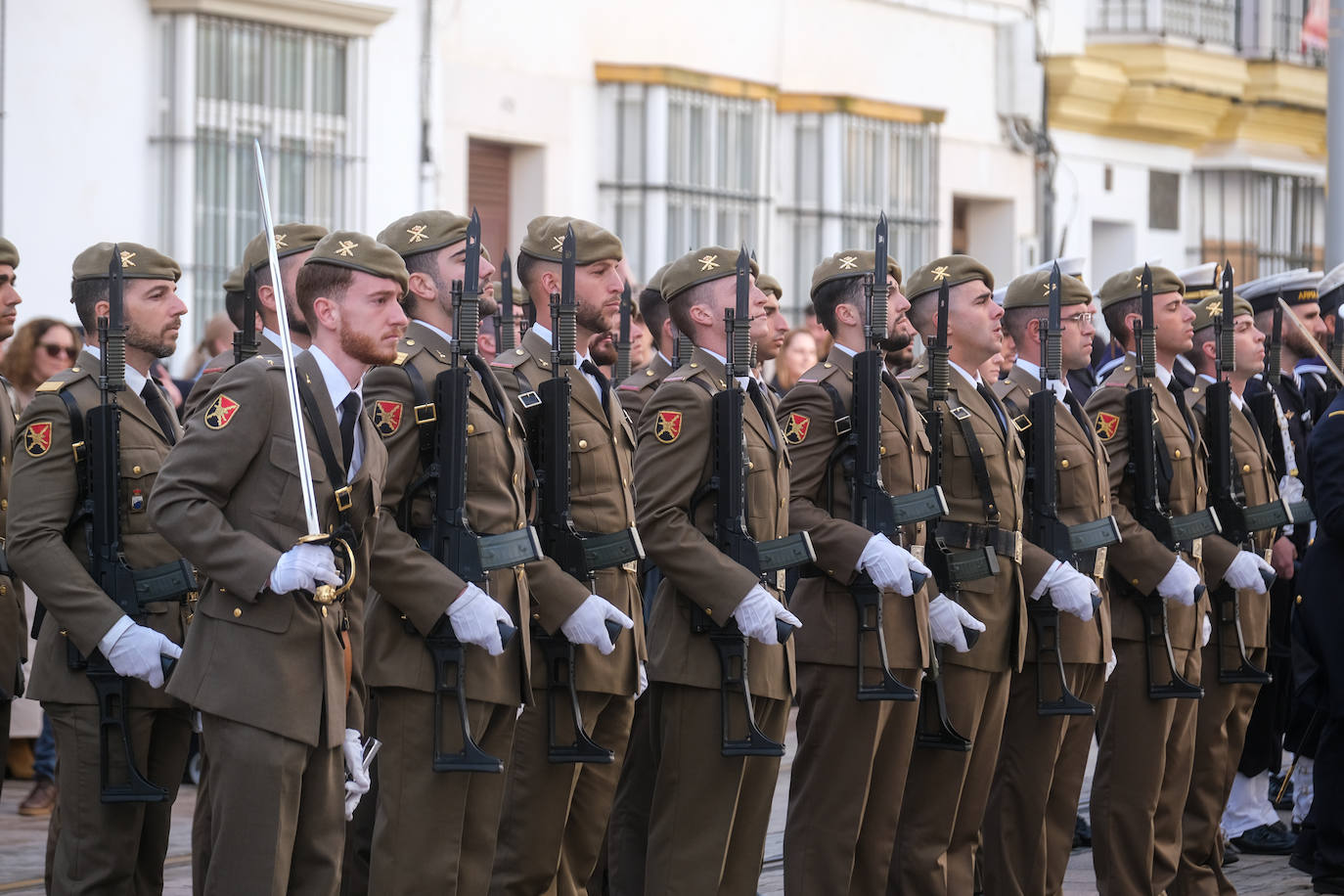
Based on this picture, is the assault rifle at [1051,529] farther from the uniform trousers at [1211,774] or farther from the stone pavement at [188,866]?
the stone pavement at [188,866]

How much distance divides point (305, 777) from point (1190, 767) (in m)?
3.31

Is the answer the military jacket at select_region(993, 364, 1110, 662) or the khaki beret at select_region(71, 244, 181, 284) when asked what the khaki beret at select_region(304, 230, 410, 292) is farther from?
the military jacket at select_region(993, 364, 1110, 662)

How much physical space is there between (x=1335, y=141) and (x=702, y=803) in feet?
25.9

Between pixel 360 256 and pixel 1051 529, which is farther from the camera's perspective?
pixel 1051 529

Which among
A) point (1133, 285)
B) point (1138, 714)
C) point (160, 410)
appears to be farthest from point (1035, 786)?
point (160, 410)

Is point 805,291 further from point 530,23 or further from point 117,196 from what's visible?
point 117,196

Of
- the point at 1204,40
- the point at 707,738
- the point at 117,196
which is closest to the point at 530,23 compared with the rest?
the point at 117,196

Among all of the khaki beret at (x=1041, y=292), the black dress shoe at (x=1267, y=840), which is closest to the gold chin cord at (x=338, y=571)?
the khaki beret at (x=1041, y=292)


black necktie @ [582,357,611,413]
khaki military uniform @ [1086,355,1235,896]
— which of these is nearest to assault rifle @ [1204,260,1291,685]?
khaki military uniform @ [1086,355,1235,896]

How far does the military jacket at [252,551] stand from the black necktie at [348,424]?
0.14 ft

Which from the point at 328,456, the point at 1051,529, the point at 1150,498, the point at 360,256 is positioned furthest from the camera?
the point at 1150,498

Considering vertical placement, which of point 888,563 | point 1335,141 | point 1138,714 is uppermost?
point 1335,141

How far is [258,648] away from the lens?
17.1ft

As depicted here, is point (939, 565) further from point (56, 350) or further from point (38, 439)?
point (56, 350)
